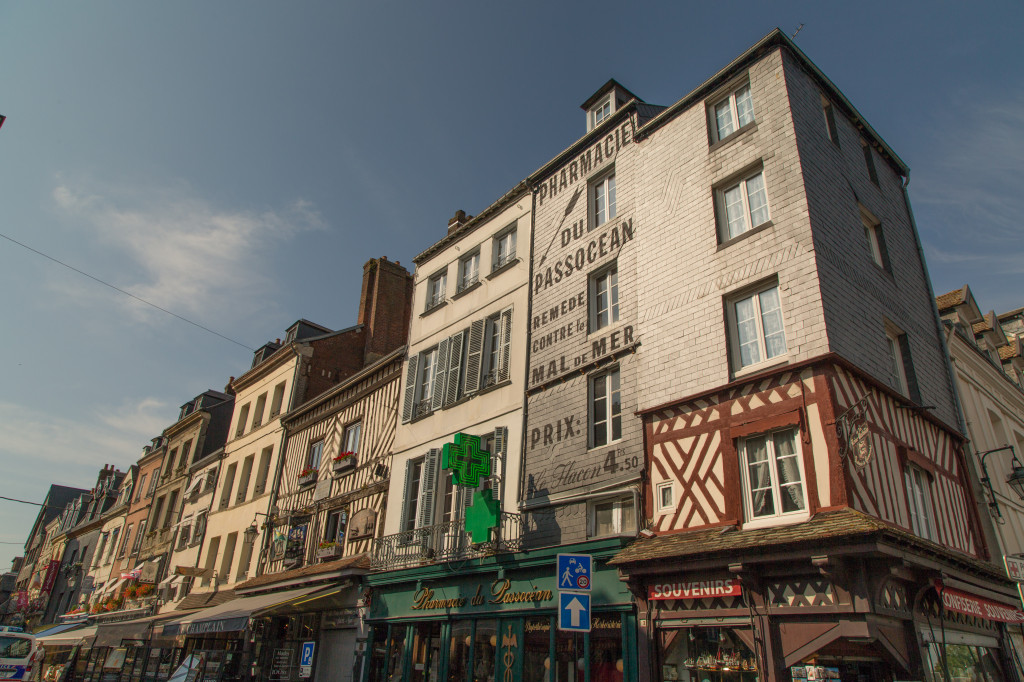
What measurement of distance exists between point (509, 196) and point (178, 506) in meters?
20.7

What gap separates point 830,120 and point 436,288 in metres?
10.2

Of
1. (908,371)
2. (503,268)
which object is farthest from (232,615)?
(908,371)

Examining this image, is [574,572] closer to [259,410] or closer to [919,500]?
[919,500]

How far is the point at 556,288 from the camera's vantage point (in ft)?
45.2

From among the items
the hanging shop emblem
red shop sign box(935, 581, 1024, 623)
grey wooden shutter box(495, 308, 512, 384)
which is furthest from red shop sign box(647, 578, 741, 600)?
grey wooden shutter box(495, 308, 512, 384)

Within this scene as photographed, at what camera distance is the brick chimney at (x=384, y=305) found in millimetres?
23484

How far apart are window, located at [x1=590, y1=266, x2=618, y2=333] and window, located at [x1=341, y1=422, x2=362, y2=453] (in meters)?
8.52

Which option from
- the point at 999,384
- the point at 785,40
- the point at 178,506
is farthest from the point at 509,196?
the point at 178,506

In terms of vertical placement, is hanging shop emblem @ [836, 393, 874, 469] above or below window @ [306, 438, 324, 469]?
below

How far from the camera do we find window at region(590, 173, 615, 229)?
537 inches

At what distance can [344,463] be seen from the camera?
17938mm

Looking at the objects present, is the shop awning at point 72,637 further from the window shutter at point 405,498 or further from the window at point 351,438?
the window shutter at point 405,498

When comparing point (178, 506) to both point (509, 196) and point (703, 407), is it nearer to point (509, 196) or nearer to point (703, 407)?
point (509, 196)

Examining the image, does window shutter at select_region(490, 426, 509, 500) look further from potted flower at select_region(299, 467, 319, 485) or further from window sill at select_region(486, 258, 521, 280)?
potted flower at select_region(299, 467, 319, 485)
